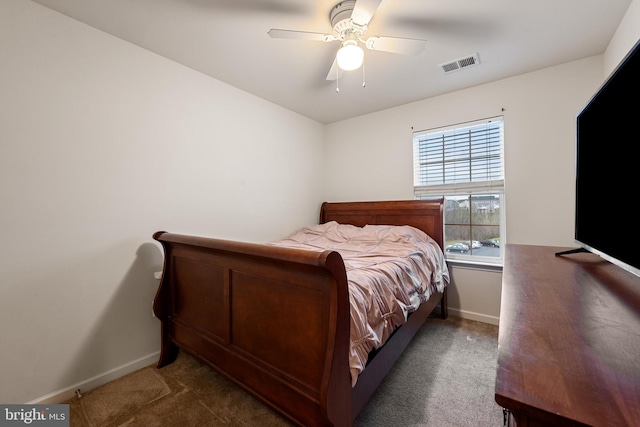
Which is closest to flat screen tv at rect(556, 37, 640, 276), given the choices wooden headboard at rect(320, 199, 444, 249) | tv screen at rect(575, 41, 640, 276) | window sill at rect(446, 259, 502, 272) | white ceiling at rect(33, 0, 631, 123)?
tv screen at rect(575, 41, 640, 276)

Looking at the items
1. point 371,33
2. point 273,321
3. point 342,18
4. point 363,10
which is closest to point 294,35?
point 342,18

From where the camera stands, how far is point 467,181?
2.91 m

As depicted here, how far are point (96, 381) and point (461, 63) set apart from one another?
3.86 m

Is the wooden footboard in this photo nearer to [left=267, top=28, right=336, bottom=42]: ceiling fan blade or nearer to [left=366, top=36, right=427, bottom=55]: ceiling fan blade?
[left=267, top=28, right=336, bottom=42]: ceiling fan blade

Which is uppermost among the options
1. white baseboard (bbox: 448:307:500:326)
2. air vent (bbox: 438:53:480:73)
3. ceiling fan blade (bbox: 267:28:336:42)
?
air vent (bbox: 438:53:480:73)

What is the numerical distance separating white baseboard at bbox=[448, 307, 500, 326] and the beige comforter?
48 cm

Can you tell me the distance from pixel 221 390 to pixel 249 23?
8.40 feet

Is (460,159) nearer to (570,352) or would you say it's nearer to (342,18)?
(342,18)

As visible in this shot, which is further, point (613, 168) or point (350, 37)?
point (350, 37)

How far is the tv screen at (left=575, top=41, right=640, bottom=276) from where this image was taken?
899 mm

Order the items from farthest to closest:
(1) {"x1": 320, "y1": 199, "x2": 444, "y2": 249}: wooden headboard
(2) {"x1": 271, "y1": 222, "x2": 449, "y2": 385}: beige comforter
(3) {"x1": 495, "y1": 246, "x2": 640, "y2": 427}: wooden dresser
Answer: (1) {"x1": 320, "y1": 199, "x2": 444, "y2": 249}: wooden headboard < (2) {"x1": 271, "y1": 222, "x2": 449, "y2": 385}: beige comforter < (3) {"x1": 495, "y1": 246, "x2": 640, "y2": 427}: wooden dresser

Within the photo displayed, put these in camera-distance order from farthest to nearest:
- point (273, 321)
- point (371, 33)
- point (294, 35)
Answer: point (371, 33), point (294, 35), point (273, 321)

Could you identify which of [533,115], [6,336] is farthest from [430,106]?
[6,336]

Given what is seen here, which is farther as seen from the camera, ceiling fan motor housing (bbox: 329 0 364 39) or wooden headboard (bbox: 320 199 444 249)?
wooden headboard (bbox: 320 199 444 249)
